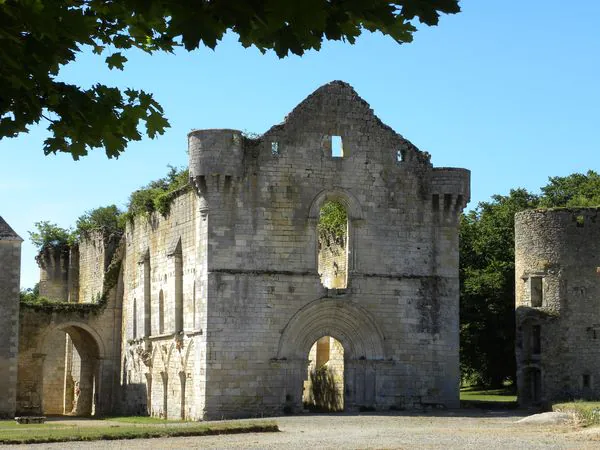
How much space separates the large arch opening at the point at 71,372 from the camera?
4541cm

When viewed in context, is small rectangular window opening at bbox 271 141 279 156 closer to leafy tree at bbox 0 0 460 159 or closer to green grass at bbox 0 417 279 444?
green grass at bbox 0 417 279 444

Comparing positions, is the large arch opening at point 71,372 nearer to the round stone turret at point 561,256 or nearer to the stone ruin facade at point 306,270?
the stone ruin facade at point 306,270

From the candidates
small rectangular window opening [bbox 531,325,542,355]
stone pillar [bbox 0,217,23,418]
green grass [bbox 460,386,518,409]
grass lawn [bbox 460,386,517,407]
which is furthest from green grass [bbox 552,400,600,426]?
stone pillar [bbox 0,217,23,418]

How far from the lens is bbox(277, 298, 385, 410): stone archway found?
34125 mm

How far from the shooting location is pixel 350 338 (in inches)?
1368

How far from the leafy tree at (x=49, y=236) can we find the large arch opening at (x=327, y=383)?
17904 millimetres

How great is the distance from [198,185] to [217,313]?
376cm

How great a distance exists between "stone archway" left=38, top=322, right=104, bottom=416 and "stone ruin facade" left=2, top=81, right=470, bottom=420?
7.28 m

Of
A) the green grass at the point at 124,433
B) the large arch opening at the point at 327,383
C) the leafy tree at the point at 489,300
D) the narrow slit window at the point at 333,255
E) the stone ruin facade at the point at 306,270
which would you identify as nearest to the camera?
the green grass at the point at 124,433

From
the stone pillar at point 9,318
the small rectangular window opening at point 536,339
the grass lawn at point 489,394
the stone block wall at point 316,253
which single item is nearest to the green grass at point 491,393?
the grass lawn at point 489,394

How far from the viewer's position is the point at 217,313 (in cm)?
3306

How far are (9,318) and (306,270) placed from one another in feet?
36.0

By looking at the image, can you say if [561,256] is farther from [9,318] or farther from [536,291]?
[9,318]

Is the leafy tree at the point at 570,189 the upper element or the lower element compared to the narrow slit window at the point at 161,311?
upper
